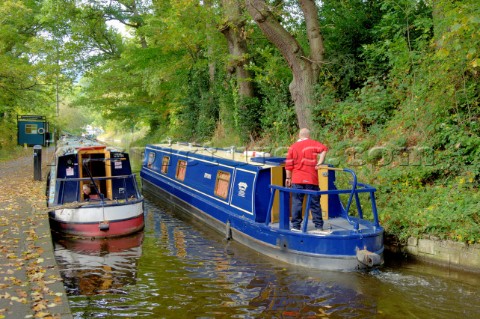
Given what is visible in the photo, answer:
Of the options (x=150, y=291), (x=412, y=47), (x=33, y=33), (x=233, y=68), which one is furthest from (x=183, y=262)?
(x=33, y=33)

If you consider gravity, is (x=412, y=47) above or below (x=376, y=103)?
above

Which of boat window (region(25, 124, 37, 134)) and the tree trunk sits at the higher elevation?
the tree trunk

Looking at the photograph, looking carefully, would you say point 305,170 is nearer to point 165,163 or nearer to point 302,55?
point 302,55

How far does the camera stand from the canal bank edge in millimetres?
7715

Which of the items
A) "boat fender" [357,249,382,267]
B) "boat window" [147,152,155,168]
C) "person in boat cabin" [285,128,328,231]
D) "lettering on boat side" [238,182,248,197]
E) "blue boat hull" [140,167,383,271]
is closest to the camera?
"boat fender" [357,249,382,267]

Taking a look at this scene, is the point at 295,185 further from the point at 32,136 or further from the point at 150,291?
the point at 32,136

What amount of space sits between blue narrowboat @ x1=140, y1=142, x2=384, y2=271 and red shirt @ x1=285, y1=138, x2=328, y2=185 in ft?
0.98

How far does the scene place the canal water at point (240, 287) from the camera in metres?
6.53

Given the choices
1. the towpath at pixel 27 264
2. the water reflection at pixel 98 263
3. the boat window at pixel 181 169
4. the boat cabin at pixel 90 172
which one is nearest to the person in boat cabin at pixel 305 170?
the water reflection at pixel 98 263

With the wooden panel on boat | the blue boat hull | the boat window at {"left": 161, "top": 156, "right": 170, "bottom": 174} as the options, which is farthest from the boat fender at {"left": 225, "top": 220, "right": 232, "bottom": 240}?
the boat window at {"left": 161, "top": 156, "right": 170, "bottom": 174}

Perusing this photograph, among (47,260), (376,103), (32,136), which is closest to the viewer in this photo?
(47,260)

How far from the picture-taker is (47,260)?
23.7 feet

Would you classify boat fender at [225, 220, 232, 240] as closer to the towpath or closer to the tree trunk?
the towpath

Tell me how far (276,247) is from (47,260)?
3931 mm
